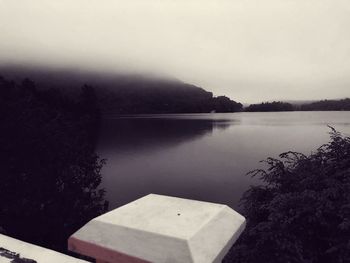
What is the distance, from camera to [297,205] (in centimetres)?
817

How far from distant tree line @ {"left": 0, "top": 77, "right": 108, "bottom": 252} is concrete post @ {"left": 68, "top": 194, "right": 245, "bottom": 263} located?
1845cm

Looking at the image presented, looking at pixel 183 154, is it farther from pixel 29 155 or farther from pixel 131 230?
pixel 131 230

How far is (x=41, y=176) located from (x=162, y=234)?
2078 cm

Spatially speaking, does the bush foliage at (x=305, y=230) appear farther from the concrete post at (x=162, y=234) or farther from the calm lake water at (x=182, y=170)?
the calm lake water at (x=182, y=170)

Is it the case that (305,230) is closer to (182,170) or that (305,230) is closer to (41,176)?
(41,176)

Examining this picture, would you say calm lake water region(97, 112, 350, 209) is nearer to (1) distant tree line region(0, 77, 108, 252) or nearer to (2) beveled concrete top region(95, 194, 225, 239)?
(1) distant tree line region(0, 77, 108, 252)

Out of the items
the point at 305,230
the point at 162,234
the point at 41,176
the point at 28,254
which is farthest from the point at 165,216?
the point at 41,176

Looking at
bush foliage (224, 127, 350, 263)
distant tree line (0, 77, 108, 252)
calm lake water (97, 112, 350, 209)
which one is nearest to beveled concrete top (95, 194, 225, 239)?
bush foliage (224, 127, 350, 263)

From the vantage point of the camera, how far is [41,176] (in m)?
19.9

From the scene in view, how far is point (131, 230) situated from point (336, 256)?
789 cm

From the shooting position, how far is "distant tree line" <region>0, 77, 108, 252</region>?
59.5ft

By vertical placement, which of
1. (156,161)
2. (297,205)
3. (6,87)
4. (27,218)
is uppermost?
(6,87)

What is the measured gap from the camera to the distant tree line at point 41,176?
59.5ft

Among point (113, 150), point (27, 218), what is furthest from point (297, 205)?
point (113, 150)
